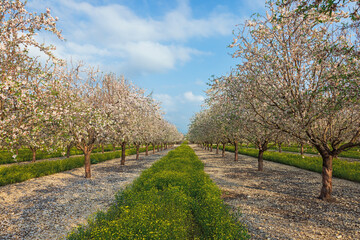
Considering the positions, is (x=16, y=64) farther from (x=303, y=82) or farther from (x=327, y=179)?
(x=327, y=179)

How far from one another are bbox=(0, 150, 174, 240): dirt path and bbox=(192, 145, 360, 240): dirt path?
7150 mm

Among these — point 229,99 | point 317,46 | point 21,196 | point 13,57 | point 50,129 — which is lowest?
point 21,196

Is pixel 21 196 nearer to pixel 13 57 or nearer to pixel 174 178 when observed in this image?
pixel 13 57

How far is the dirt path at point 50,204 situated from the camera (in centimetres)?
759

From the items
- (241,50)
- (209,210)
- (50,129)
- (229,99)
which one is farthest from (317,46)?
(50,129)

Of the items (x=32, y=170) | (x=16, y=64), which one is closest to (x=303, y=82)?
(x=16, y=64)

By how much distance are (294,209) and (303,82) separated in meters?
6.18

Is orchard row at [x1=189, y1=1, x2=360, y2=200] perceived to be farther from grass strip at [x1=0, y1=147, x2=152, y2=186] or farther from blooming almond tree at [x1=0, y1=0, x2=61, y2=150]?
grass strip at [x1=0, y1=147, x2=152, y2=186]

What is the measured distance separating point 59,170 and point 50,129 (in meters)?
11.1

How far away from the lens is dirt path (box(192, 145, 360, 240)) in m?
→ 7.05

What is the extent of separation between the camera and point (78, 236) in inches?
181

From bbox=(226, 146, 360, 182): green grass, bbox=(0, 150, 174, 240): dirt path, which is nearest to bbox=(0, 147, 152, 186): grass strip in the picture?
bbox=(0, 150, 174, 240): dirt path

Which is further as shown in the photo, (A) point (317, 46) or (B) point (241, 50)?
(B) point (241, 50)


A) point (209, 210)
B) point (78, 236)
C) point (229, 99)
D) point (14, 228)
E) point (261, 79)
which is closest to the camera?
point (78, 236)
